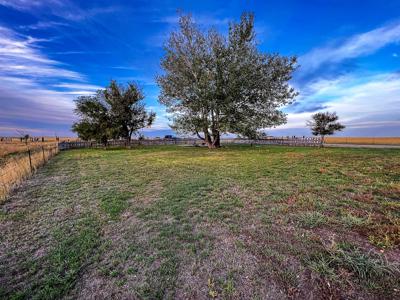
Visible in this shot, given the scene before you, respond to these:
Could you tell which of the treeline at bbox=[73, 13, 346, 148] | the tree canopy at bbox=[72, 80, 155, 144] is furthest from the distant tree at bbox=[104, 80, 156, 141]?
the treeline at bbox=[73, 13, 346, 148]

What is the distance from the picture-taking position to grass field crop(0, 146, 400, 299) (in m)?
2.27

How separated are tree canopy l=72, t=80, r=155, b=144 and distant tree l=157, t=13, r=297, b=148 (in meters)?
9.12

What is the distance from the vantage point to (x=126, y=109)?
2628cm

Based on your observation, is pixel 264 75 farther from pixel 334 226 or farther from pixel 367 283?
pixel 367 283

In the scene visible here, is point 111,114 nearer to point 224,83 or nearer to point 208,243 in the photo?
point 224,83

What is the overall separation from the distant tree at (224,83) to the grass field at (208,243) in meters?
11.8

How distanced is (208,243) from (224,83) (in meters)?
15.2

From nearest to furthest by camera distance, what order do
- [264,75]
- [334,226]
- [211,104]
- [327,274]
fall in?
[327,274] → [334,226] → [211,104] → [264,75]

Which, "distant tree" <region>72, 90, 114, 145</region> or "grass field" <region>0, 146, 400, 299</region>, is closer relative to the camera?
"grass field" <region>0, 146, 400, 299</region>

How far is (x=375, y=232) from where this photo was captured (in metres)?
3.16

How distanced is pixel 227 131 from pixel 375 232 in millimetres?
13892

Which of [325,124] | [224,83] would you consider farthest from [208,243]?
[325,124]

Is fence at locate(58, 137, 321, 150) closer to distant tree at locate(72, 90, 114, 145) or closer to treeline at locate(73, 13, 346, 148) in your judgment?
distant tree at locate(72, 90, 114, 145)

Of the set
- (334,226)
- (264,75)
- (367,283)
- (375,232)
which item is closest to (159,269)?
(367,283)
